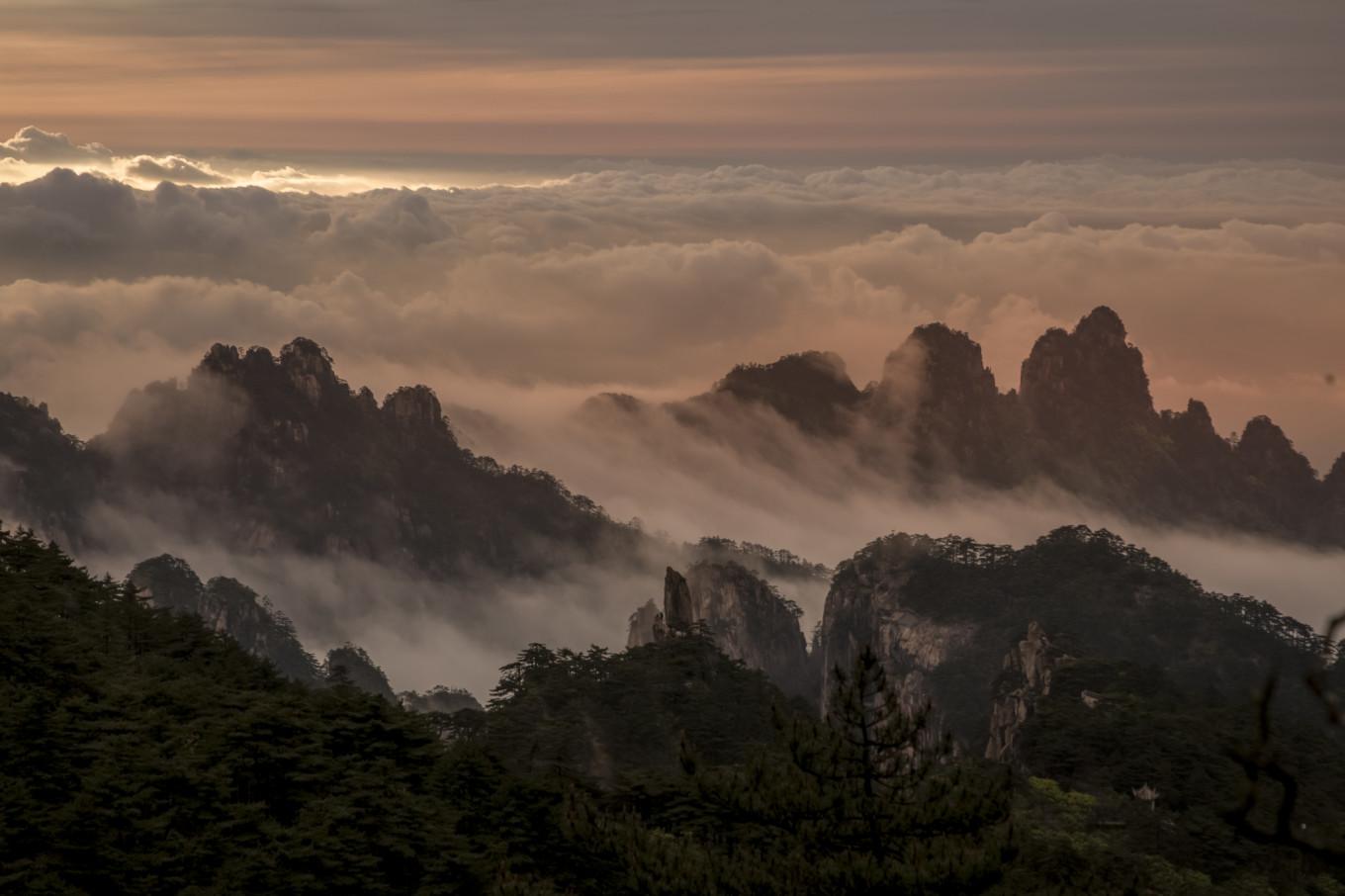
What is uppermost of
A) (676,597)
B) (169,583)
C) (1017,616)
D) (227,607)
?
(169,583)

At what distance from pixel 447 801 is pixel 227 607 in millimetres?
106236

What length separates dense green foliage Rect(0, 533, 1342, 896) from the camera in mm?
33000

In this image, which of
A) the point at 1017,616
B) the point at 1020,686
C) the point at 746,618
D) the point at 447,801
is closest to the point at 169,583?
the point at 746,618

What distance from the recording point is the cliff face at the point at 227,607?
145m

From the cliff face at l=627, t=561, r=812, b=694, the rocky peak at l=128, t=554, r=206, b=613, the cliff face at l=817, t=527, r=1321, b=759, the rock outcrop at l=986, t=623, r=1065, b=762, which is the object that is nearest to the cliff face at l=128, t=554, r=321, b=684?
the rocky peak at l=128, t=554, r=206, b=613

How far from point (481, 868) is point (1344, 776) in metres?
66.3

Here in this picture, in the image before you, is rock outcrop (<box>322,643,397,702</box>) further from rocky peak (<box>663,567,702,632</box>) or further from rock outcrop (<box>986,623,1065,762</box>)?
rock outcrop (<box>986,623,1065,762</box>)

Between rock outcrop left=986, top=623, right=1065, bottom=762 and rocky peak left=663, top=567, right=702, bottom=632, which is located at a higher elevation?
rocky peak left=663, top=567, right=702, bottom=632

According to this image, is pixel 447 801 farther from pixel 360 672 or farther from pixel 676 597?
pixel 360 672

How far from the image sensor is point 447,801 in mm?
48906

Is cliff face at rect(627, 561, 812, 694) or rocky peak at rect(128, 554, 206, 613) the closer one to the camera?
rocky peak at rect(128, 554, 206, 613)

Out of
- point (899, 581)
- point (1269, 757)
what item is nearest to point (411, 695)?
point (899, 581)

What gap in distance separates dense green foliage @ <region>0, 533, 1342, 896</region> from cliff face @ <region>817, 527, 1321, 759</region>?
60168 mm

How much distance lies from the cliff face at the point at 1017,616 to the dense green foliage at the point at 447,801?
6017cm
